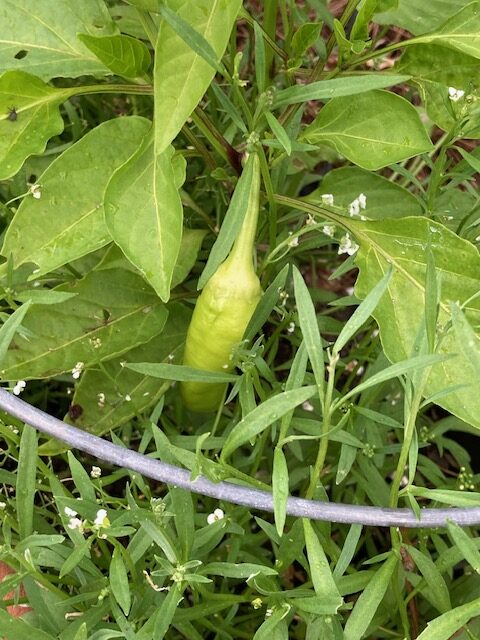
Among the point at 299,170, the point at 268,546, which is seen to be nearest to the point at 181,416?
the point at 268,546

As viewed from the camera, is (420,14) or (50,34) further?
(420,14)

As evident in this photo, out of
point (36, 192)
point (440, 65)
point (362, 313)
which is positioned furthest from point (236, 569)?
point (440, 65)

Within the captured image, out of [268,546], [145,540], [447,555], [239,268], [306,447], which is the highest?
[239,268]

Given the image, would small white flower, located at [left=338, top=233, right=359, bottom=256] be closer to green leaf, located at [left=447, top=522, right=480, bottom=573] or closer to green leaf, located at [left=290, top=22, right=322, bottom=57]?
green leaf, located at [left=290, top=22, right=322, bottom=57]

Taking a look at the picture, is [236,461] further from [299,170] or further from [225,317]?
[299,170]

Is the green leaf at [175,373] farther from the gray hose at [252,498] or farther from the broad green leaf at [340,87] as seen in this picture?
the broad green leaf at [340,87]

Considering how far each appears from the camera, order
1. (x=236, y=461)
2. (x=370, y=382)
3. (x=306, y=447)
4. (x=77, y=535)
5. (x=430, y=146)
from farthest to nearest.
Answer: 1. (x=306, y=447)
2. (x=236, y=461)
3. (x=430, y=146)
4. (x=77, y=535)
5. (x=370, y=382)

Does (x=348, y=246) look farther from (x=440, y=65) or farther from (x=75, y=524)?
(x=75, y=524)
